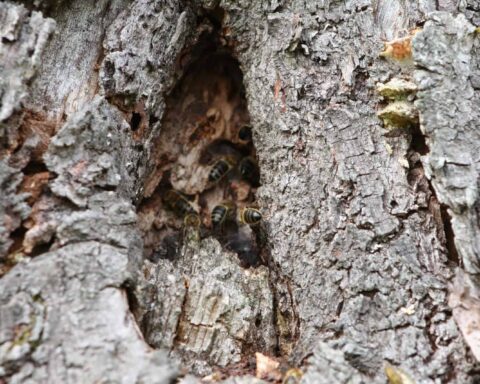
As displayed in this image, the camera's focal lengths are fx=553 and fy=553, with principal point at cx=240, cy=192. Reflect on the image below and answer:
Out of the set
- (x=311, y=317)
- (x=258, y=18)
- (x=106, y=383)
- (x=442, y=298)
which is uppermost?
(x=258, y=18)

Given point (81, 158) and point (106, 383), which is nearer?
point (106, 383)

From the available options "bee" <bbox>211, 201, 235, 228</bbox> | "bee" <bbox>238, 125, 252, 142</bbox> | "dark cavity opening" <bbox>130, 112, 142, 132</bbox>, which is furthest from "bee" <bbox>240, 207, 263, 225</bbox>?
"dark cavity opening" <bbox>130, 112, 142, 132</bbox>

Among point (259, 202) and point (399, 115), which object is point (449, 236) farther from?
point (259, 202)

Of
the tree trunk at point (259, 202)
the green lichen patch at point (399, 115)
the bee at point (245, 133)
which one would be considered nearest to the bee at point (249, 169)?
the bee at point (245, 133)

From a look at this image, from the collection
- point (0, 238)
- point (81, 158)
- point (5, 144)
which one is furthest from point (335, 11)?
point (0, 238)

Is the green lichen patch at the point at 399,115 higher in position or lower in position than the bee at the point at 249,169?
higher

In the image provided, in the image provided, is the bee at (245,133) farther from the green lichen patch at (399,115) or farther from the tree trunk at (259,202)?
the green lichen patch at (399,115)

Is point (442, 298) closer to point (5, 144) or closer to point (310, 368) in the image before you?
point (310, 368)

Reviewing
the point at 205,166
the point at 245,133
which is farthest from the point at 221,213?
the point at 245,133
